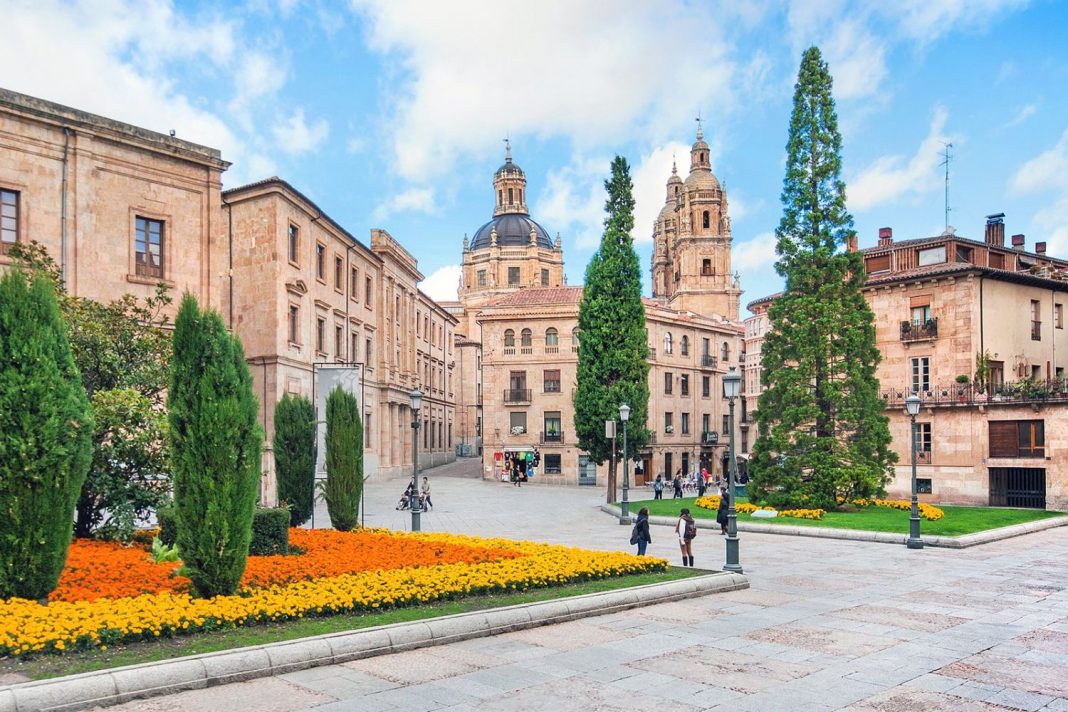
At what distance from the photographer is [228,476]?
1241 cm

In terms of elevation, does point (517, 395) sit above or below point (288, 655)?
above

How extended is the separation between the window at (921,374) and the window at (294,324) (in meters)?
28.6

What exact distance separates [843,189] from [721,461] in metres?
34.6

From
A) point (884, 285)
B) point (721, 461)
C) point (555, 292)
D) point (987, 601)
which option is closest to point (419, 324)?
point (555, 292)

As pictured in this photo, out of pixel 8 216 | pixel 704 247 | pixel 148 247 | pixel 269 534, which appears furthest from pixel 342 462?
pixel 704 247

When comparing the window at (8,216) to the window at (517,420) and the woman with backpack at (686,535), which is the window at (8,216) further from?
the window at (517,420)

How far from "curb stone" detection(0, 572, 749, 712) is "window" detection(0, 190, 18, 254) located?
922 inches

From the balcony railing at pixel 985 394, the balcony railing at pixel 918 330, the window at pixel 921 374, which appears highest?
the balcony railing at pixel 918 330

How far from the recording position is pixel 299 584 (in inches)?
530

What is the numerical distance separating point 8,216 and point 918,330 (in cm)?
3653

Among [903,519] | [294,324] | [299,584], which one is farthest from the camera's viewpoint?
[294,324]

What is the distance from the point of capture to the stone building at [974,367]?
35406 millimetres

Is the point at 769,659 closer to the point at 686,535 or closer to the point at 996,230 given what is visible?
the point at 686,535

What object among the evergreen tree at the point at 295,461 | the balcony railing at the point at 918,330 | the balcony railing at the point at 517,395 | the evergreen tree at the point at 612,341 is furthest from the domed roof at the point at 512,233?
the evergreen tree at the point at 295,461
